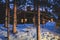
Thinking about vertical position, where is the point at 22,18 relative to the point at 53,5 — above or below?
below

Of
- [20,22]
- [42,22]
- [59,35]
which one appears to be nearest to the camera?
[59,35]

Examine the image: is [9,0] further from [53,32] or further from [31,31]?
[53,32]

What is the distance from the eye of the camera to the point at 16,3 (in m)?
18.1

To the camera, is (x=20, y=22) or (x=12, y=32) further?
(x=20, y=22)

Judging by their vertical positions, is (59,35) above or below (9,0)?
below

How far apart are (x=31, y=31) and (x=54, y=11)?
10.4 feet

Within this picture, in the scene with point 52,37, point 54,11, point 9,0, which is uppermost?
point 9,0

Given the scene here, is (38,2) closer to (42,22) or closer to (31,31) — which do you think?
(31,31)

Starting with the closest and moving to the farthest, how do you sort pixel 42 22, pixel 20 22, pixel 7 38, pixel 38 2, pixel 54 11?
1. pixel 38 2
2. pixel 7 38
3. pixel 54 11
4. pixel 42 22
5. pixel 20 22

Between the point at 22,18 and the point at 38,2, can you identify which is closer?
the point at 38,2

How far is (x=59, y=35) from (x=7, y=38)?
484 cm

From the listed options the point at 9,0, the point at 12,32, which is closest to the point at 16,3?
the point at 9,0

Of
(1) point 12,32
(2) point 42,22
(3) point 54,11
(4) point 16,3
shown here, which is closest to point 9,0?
(4) point 16,3

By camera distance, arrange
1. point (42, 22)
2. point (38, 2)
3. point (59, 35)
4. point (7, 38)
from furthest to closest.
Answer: point (42, 22)
point (59, 35)
point (7, 38)
point (38, 2)
